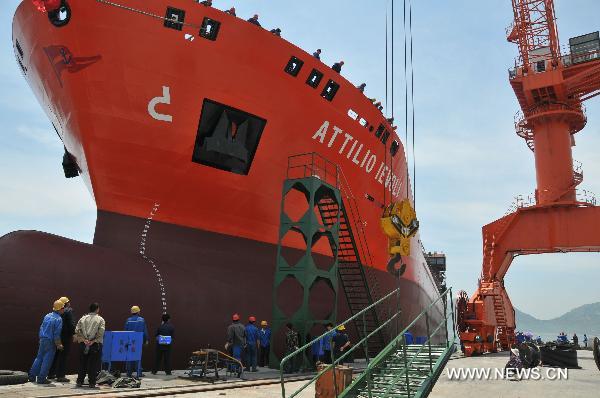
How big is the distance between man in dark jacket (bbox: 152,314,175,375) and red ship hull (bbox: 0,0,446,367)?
60 cm

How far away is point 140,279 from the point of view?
32.8 feet

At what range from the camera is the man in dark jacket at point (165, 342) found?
364 inches

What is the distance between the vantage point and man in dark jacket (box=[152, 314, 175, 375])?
30.4 feet

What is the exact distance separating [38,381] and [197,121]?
21.9ft

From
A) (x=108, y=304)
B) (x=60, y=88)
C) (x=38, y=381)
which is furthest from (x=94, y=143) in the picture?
(x=38, y=381)

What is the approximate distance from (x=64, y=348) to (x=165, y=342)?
6.17 feet

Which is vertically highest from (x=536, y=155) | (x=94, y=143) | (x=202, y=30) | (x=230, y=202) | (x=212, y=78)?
(x=536, y=155)

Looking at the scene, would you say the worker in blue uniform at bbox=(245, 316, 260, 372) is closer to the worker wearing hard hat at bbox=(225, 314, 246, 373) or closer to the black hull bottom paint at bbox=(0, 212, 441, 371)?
the worker wearing hard hat at bbox=(225, 314, 246, 373)

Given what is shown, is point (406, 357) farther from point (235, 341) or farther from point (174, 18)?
point (174, 18)

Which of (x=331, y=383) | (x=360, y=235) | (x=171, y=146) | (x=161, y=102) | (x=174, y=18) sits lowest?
(x=331, y=383)

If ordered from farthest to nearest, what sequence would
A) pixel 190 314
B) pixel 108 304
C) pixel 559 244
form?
pixel 559 244 < pixel 190 314 < pixel 108 304

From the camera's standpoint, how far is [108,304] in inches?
368

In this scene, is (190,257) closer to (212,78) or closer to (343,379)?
(212,78)

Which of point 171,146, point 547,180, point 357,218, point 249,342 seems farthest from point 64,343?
point 547,180
